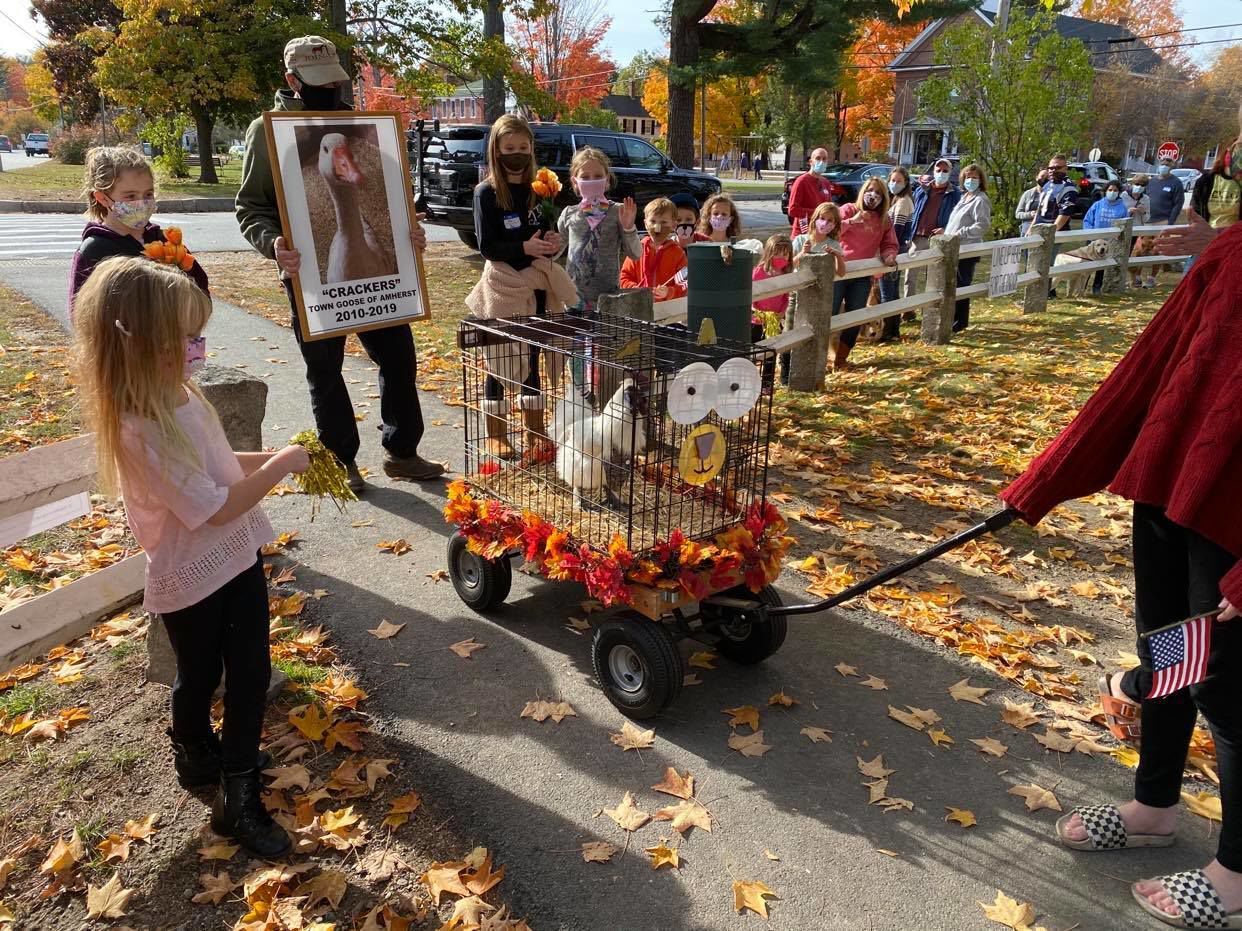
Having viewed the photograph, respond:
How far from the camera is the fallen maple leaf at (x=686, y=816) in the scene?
9.09 feet

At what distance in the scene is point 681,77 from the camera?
18406mm

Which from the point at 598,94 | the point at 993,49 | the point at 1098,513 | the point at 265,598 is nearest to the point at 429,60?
the point at 993,49

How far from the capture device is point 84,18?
127 ft

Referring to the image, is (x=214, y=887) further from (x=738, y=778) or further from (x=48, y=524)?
(x=738, y=778)

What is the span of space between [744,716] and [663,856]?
2.64 feet

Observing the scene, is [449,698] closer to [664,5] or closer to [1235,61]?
[664,5]

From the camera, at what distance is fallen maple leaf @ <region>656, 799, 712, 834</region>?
9.09 feet

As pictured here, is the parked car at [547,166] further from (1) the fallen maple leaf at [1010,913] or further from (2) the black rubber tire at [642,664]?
(1) the fallen maple leaf at [1010,913]

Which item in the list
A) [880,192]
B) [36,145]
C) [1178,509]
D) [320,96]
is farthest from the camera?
[36,145]

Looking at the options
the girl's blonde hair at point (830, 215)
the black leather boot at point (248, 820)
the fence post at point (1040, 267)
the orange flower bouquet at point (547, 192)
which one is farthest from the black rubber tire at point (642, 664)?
the fence post at point (1040, 267)

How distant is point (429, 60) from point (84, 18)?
33.3 metres

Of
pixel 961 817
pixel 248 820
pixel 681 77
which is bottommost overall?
pixel 961 817

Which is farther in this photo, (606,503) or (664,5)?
(664,5)

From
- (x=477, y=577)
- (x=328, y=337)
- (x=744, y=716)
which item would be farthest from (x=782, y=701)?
(x=328, y=337)
